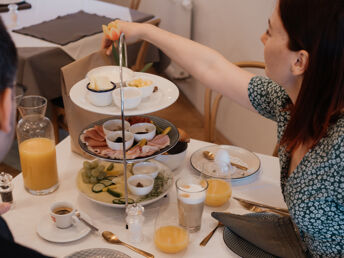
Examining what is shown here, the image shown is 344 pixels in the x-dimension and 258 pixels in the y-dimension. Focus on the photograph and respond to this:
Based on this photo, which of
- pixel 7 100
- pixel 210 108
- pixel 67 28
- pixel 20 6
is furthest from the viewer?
pixel 20 6

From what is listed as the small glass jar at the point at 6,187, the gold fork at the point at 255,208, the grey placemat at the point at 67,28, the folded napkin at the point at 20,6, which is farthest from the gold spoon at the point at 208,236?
the folded napkin at the point at 20,6

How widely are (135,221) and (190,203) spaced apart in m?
0.16

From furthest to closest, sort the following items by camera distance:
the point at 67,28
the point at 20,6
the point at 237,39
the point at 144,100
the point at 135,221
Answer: the point at 20,6
the point at 237,39
the point at 67,28
the point at 144,100
the point at 135,221

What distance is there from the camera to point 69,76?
1.56m

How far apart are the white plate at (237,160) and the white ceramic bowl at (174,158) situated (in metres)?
0.06

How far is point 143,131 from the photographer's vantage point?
1.47m

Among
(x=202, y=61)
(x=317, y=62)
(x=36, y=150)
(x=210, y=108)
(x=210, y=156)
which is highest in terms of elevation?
(x=317, y=62)

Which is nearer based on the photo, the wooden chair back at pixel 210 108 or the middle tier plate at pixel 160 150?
the middle tier plate at pixel 160 150

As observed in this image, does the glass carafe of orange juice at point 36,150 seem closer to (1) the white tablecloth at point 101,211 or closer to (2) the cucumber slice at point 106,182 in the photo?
(1) the white tablecloth at point 101,211

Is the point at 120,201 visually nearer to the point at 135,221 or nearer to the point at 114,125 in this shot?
the point at 135,221

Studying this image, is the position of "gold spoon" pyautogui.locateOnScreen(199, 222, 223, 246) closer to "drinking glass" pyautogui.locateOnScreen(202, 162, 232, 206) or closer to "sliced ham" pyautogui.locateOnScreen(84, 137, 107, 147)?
"drinking glass" pyautogui.locateOnScreen(202, 162, 232, 206)

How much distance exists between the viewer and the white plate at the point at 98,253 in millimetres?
1167

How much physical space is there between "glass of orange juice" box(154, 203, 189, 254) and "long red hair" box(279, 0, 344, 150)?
15.5 inches

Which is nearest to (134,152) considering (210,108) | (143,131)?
(143,131)
